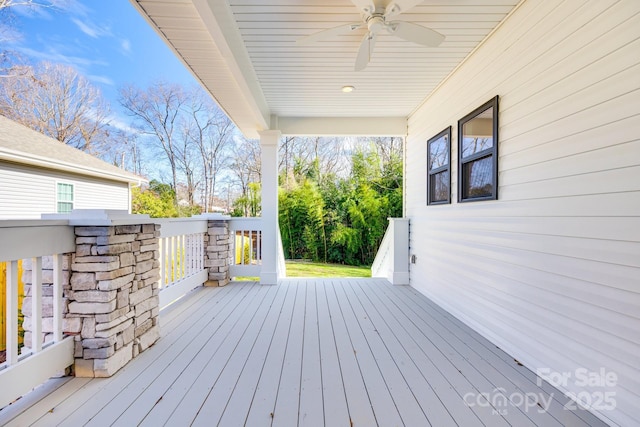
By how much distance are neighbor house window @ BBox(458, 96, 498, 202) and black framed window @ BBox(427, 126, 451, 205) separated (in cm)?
29

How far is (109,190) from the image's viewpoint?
904cm

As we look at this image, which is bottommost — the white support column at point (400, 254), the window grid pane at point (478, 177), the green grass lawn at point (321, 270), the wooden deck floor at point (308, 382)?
the green grass lawn at point (321, 270)

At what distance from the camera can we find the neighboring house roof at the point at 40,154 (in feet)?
19.4

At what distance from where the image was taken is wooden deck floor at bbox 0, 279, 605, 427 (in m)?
1.59

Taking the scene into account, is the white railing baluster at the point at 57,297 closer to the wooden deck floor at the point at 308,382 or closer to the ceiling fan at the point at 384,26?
the wooden deck floor at the point at 308,382

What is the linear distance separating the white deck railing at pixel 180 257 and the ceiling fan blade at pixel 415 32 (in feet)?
9.53

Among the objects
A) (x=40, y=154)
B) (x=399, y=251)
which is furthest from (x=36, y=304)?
(x=40, y=154)

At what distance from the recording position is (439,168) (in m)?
3.77

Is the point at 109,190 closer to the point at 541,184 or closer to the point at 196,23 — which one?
the point at 196,23

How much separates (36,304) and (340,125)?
4262mm

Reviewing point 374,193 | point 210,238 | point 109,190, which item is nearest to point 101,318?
point 210,238

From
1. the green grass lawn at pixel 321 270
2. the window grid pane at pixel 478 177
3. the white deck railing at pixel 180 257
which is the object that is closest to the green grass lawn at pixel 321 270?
the green grass lawn at pixel 321 270

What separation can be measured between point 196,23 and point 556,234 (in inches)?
119

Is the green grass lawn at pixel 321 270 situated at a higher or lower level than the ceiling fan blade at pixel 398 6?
lower
